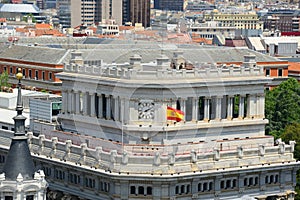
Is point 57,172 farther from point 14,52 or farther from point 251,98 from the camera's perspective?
point 14,52

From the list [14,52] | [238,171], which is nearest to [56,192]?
[238,171]

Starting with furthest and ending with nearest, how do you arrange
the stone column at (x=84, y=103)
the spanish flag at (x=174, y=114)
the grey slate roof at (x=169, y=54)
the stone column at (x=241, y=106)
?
the grey slate roof at (x=169, y=54)
the stone column at (x=84, y=103)
the stone column at (x=241, y=106)
the spanish flag at (x=174, y=114)

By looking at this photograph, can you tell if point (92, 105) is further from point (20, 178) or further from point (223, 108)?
point (20, 178)

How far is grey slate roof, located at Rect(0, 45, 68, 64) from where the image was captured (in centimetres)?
15250

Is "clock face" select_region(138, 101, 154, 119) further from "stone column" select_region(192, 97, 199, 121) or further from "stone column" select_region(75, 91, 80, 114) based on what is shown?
"stone column" select_region(75, 91, 80, 114)

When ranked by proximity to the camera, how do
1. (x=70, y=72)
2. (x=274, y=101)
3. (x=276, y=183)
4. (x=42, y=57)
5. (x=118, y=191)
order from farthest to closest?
(x=42, y=57) < (x=274, y=101) < (x=70, y=72) < (x=276, y=183) < (x=118, y=191)

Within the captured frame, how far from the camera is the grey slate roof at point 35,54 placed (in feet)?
500

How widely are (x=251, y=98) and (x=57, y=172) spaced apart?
17043 mm

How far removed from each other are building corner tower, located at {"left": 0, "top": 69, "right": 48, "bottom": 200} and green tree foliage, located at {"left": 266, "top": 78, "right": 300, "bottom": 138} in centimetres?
5249

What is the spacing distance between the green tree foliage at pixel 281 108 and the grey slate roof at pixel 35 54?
3348 cm

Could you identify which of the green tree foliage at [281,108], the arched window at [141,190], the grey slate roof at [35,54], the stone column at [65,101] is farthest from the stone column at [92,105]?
the grey slate roof at [35,54]

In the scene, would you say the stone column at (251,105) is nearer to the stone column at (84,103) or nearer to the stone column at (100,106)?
the stone column at (100,106)

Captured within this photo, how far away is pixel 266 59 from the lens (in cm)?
16000

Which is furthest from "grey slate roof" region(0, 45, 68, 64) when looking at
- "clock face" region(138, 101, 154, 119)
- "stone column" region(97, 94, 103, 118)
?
"clock face" region(138, 101, 154, 119)
